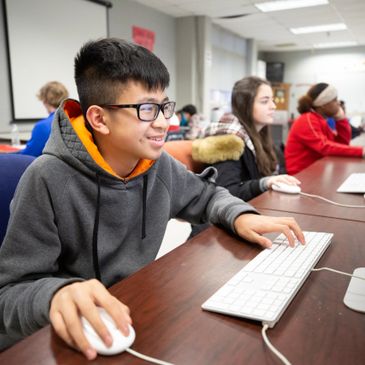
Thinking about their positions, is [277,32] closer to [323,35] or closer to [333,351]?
[323,35]

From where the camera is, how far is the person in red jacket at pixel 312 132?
258 centimetres

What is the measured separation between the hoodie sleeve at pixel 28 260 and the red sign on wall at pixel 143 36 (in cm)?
514

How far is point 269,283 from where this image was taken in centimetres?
68

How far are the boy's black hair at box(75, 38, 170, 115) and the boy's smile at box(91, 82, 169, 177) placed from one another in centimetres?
2

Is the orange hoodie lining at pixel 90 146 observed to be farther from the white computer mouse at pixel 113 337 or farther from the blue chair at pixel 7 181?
the white computer mouse at pixel 113 337

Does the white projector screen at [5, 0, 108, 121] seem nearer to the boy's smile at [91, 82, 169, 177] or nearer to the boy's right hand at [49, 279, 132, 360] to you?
the boy's smile at [91, 82, 169, 177]

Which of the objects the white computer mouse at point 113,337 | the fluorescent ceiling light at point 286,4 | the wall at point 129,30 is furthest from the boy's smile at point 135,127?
the fluorescent ceiling light at point 286,4

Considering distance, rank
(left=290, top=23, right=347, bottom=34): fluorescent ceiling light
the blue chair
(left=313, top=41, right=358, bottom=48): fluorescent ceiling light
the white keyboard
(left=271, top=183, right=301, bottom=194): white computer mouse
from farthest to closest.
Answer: (left=313, top=41, right=358, bottom=48): fluorescent ceiling light → (left=290, top=23, right=347, bottom=34): fluorescent ceiling light → (left=271, top=183, right=301, bottom=194): white computer mouse → the blue chair → the white keyboard

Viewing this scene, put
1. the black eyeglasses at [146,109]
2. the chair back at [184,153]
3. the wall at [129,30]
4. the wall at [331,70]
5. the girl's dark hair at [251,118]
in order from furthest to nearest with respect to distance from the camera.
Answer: the wall at [331,70]
the wall at [129,30]
the girl's dark hair at [251,118]
the chair back at [184,153]
the black eyeglasses at [146,109]

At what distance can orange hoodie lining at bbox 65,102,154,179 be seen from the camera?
0.83m

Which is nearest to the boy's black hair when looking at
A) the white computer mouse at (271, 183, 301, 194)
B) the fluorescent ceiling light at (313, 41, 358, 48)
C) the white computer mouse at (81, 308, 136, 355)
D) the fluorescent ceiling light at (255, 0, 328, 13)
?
the white computer mouse at (81, 308, 136, 355)

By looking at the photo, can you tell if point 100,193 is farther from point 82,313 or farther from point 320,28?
point 320,28

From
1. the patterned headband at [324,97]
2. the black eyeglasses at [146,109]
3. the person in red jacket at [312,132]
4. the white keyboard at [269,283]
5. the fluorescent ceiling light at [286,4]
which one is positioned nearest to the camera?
the white keyboard at [269,283]

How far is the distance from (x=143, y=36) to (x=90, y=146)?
5.49 metres
